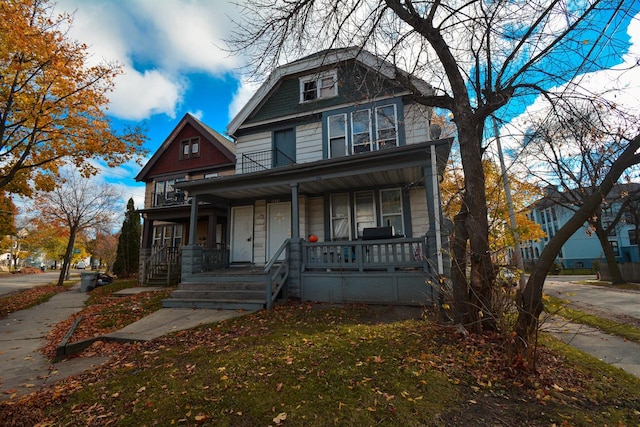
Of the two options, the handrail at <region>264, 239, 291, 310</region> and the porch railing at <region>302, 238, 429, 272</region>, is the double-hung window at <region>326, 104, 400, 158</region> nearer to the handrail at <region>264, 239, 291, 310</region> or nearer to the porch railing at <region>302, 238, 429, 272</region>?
the porch railing at <region>302, 238, 429, 272</region>

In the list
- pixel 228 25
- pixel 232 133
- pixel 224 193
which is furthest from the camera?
pixel 232 133

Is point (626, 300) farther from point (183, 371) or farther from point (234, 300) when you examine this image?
point (183, 371)

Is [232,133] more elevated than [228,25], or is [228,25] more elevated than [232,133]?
[232,133]

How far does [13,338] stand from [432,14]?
10.6 metres

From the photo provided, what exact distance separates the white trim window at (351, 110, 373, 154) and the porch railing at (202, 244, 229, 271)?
20.6 ft

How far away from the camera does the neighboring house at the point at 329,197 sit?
7277mm

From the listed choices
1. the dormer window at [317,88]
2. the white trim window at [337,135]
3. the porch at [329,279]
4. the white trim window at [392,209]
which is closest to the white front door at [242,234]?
the porch at [329,279]

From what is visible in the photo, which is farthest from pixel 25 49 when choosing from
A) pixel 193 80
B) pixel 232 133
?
pixel 232 133

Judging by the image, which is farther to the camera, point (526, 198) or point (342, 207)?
point (526, 198)

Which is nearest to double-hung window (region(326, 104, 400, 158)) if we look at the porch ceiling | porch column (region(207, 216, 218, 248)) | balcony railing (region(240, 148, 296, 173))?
the porch ceiling

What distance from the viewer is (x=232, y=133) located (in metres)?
12.4

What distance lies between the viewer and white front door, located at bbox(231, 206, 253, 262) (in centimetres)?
1144

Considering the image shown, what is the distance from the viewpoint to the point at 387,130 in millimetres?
10164

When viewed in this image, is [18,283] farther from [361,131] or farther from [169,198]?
[361,131]
